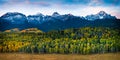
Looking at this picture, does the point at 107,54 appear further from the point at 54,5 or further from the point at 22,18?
the point at 22,18

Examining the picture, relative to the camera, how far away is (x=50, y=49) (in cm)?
418

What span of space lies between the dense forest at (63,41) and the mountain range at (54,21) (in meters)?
0.07

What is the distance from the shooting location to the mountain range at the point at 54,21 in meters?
4.21

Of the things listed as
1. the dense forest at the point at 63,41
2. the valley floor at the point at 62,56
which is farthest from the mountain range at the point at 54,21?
the valley floor at the point at 62,56

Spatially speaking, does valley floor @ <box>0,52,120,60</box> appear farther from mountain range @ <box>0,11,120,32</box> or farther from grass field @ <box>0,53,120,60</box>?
mountain range @ <box>0,11,120,32</box>

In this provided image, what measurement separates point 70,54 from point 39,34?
0.66 m

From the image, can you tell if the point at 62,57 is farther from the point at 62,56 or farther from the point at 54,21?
the point at 54,21

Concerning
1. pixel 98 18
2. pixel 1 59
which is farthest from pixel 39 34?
pixel 98 18

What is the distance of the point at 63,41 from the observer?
4188mm

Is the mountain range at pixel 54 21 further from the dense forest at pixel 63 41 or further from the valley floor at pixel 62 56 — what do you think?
the valley floor at pixel 62 56

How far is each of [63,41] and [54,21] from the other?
0.39 metres

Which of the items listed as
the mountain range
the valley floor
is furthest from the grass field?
the mountain range

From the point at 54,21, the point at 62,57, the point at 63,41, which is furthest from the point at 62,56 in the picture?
the point at 54,21

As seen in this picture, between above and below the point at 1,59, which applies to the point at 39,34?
above
